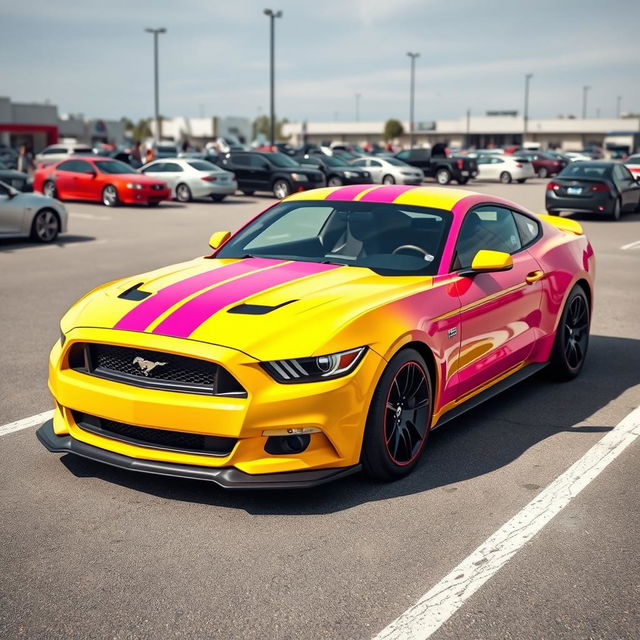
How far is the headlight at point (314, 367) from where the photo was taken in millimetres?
4172

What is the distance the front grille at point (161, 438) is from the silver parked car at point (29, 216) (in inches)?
495

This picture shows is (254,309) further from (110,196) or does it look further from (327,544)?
(110,196)

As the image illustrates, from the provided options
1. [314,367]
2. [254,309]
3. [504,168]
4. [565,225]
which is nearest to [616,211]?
[565,225]

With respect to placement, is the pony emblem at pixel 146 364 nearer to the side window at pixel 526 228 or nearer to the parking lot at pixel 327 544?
the parking lot at pixel 327 544

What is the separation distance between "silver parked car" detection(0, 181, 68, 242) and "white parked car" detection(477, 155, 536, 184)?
29.6 m

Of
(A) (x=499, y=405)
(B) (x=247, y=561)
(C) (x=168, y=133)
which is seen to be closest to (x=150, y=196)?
(A) (x=499, y=405)

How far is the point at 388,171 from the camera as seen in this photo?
35.9 m

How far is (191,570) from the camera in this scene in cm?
374

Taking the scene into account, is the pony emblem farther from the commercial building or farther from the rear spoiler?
the commercial building

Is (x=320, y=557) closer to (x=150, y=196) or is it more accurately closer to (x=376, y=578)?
(x=376, y=578)

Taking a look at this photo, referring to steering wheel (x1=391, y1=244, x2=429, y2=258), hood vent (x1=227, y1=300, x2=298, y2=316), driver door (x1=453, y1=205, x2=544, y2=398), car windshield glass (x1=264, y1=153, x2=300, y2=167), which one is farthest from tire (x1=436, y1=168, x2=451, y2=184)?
hood vent (x1=227, y1=300, x2=298, y2=316)

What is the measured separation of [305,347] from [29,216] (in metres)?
13.5

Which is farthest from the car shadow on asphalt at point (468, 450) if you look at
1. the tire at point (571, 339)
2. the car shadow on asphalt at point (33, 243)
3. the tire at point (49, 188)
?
the tire at point (49, 188)

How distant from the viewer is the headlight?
4.17 meters
